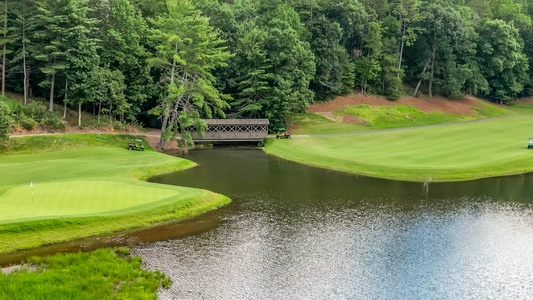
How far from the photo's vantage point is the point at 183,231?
2334cm

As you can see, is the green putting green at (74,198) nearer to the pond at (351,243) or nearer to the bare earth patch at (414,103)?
the pond at (351,243)

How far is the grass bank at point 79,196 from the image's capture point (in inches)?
843

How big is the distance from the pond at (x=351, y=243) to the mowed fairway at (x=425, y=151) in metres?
3.64

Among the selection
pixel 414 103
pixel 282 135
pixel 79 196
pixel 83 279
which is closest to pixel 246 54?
pixel 282 135

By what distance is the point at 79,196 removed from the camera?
86.2ft

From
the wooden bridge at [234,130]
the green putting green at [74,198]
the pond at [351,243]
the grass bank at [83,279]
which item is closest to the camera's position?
the grass bank at [83,279]

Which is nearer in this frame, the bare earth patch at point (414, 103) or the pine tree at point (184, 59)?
the pine tree at point (184, 59)

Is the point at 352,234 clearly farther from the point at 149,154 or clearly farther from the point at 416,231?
the point at 149,154

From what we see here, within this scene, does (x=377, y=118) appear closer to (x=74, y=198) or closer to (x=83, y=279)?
(x=74, y=198)

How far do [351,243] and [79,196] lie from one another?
1573 centimetres

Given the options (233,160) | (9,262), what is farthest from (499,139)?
(9,262)

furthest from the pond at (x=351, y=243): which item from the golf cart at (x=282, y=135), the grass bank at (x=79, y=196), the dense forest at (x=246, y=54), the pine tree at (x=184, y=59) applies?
the dense forest at (x=246, y=54)

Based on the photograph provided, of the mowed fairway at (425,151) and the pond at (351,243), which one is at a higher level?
the mowed fairway at (425,151)

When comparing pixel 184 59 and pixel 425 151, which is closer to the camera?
pixel 425 151
